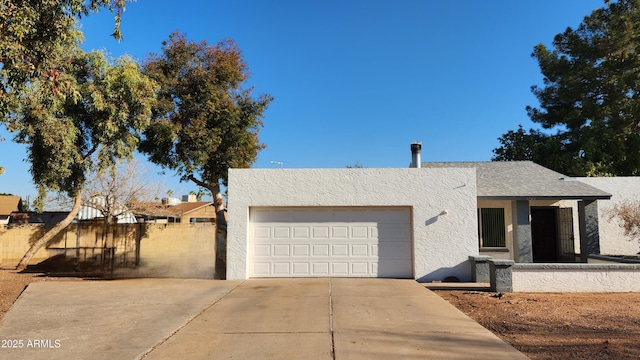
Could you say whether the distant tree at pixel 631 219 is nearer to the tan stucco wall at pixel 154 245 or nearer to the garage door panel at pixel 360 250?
the garage door panel at pixel 360 250

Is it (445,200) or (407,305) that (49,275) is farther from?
(445,200)

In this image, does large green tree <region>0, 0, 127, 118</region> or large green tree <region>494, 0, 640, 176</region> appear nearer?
large green tree <region>0, 0, 127, 118</region>

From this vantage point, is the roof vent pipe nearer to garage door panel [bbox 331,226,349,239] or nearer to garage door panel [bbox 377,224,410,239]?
garage door panel [bbox 377,224,410,239]

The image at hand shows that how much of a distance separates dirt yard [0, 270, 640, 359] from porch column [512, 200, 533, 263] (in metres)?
3.49

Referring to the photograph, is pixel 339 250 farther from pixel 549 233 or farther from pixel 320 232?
pixel 549 233

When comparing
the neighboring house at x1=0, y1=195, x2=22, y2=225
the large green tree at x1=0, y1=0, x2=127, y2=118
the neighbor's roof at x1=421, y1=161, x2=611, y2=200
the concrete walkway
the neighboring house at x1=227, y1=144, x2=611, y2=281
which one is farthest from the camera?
the neighboring house at x1=0, y1=195, x2=22, y2=225

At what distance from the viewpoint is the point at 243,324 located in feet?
23.9

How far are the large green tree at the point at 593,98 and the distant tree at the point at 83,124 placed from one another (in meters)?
24.0

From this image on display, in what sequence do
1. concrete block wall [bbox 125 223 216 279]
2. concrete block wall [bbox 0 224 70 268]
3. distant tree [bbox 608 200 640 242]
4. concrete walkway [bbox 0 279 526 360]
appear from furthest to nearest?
concrete block wall [bbox 0 224 70 268], concrete block wall [bbox 125 223 216 279], distant tree [bbox 608 200 640 242], concrete walkway [bbox 0 279 526 360]

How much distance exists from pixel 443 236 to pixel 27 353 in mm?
10349

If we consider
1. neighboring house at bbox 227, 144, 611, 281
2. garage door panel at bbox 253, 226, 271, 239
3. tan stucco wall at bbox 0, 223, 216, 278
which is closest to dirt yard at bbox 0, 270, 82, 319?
tan stucco wall at bbox 0, 223, 216, 278

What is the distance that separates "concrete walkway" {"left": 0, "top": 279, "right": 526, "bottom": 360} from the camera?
5.86 m

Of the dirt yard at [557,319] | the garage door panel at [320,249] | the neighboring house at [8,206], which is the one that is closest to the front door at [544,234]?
the dirt yard at [557,319]

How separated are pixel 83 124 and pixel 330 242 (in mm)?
9558
